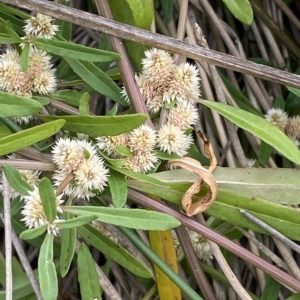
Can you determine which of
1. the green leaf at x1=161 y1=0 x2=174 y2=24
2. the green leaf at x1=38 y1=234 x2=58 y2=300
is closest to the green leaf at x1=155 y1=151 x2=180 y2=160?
the green leaf at x1=38 y1=234 x2=58 y2=300

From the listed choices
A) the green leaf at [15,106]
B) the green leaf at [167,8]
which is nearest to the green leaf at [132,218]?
the green leaf at [15,106]

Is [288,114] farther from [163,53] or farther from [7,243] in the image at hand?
[7,243]

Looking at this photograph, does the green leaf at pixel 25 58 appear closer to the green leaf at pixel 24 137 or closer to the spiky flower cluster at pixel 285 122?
the green leaf at pixel 24 137

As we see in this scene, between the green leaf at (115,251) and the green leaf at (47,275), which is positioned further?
the green leaf at (115,251)

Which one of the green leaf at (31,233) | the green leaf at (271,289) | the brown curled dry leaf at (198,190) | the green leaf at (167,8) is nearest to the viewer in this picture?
the green leaf at (31,233)

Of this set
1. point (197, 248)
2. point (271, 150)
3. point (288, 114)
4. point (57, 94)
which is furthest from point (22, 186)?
point (288, 114)

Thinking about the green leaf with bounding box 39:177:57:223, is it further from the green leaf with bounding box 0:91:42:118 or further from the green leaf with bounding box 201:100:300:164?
the green leaf with bounding box 201:100:300:164
